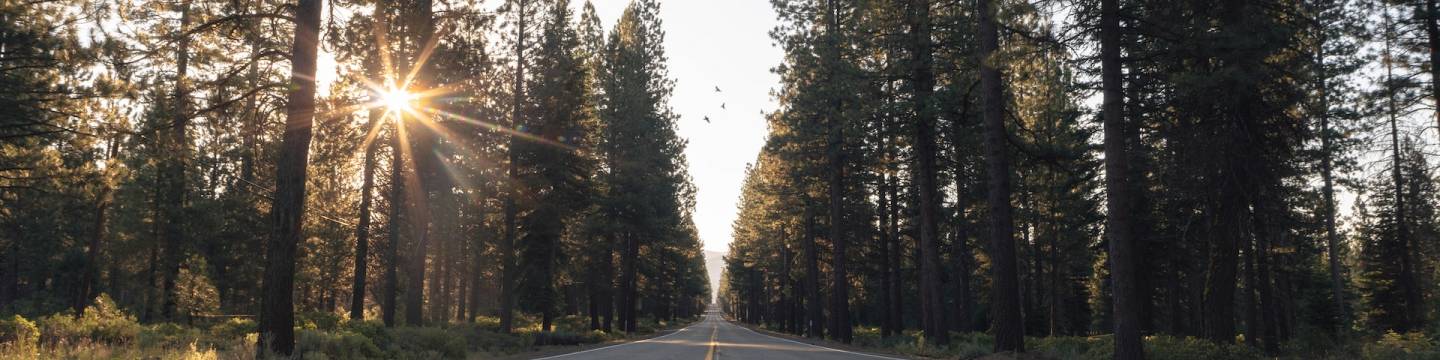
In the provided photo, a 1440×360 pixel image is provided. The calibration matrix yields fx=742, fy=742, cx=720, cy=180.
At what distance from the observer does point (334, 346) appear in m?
Result: 13.3

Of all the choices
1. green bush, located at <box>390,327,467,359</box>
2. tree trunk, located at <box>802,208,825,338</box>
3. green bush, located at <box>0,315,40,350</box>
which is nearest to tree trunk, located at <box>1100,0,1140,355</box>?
green bush, located at <box>390,327,467,359</box>

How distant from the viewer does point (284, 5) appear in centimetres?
1160

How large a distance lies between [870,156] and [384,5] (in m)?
20.8

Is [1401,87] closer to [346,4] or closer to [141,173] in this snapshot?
[346,4]

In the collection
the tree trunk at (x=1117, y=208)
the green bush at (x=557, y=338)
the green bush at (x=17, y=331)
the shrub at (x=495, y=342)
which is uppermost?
the tree trunk at (x=1117, y=208)

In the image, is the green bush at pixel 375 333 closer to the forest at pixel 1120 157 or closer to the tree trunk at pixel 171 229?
the forest at pixel 1120 157

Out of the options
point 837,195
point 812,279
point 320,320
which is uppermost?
point 837,195

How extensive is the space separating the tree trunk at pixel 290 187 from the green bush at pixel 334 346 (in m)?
0.57

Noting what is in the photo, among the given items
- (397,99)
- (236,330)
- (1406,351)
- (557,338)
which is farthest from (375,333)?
(1406,351)

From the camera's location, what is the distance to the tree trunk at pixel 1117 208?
539 inches

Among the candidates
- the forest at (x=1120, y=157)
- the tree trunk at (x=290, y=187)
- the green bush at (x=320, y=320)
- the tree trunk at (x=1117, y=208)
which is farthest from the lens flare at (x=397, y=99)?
the tree trunk at (x=1117, y=208)

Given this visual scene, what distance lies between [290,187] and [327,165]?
34.3ft

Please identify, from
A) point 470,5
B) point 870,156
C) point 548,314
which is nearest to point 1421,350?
point 870,156

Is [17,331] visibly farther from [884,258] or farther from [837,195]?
[884,258]
